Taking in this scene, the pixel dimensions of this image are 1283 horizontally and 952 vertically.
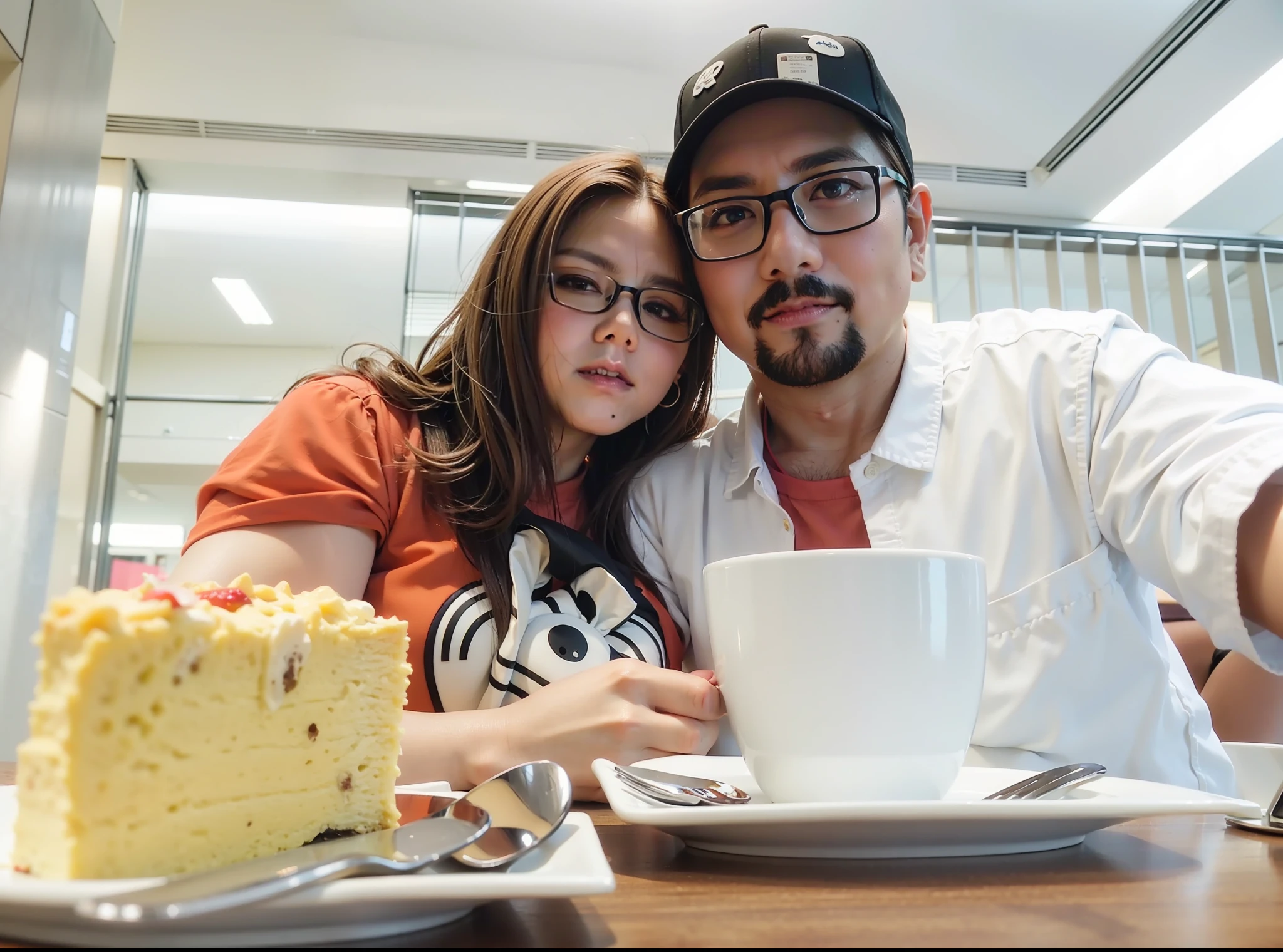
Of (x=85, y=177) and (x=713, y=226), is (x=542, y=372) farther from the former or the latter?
(x=85, y=177)

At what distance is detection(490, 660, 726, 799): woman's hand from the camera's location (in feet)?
2.47

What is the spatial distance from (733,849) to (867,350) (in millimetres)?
891

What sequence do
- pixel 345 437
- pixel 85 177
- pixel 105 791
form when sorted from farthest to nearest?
pixel 85 177
pixel 345 437
pixel 105 791

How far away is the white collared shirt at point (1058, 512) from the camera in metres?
0.92

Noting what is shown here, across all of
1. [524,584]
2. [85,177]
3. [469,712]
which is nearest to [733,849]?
[469,712]

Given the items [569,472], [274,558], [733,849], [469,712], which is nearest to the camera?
[733,849]

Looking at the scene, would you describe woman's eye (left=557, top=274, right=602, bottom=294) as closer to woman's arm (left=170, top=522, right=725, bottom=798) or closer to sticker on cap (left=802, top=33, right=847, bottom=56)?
sticker on cap (left=802, top=33, right=847, bottom=56)

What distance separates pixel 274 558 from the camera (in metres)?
0.95

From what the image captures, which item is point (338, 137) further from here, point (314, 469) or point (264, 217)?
point (314, 469)

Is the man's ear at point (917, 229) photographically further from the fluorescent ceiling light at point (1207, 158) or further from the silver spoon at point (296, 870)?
the fluorescent ceiling light at point (1207, 158)

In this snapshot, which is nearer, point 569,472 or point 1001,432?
point 1001,432

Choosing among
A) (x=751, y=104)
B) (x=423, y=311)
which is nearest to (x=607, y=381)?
(x=751, y=104)

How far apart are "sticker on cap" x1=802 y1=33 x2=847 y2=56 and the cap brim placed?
64 mm

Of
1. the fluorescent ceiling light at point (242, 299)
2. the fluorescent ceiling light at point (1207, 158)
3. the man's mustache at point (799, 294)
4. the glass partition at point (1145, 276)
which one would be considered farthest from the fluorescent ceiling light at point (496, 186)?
the man's mustache at point (799, 294)
